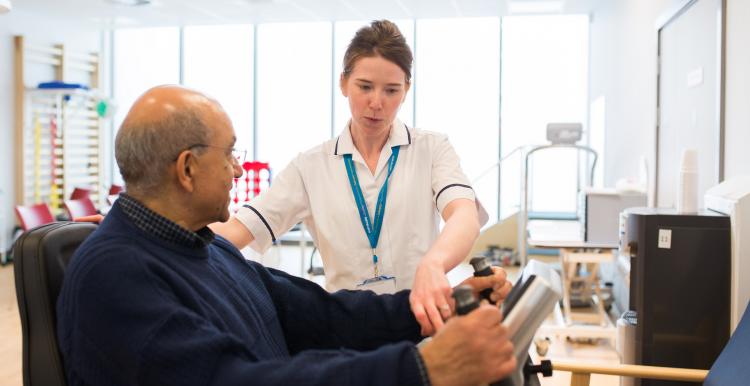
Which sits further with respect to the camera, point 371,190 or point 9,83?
point 9,83

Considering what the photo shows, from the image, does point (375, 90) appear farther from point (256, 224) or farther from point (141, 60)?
point (141, 60)

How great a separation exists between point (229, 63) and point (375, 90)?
25.8 feet

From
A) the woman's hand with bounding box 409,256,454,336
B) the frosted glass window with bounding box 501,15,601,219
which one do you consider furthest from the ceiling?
the woman's hand with bounding box 409,256,454,336

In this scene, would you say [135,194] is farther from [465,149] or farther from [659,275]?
[465,149]

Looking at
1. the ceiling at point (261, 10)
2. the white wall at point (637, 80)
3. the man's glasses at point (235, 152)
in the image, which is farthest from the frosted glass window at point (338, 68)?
the man's glasses at point (235, 152)

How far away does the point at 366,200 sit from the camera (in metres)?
1.71

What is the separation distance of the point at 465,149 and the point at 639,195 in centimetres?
421

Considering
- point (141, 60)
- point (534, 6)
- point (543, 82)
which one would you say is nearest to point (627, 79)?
point (534, 6)

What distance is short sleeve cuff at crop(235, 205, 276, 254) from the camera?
1.70m

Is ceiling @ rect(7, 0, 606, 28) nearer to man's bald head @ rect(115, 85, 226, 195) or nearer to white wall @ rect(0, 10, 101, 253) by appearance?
white wall @ rect(0, 10, 101, 253)

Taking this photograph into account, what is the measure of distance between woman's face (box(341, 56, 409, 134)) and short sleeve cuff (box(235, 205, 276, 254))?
0.36 meters

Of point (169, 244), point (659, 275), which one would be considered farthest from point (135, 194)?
point (659, 275)

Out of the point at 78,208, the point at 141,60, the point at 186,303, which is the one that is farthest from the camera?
the point at 141,60

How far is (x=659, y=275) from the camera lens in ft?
7.50
